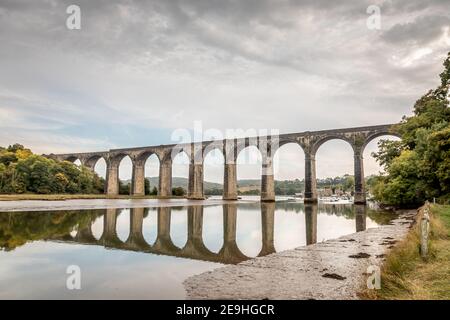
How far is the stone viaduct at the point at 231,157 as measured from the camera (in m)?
42.1

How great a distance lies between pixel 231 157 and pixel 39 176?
29922 millimetres

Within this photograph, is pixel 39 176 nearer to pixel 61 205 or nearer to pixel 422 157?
pixel 61 205

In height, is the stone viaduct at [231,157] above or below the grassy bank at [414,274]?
above

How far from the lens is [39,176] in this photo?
53281 mm

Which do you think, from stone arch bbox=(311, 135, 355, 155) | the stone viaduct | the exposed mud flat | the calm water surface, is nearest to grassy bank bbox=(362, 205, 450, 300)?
the exposed mud flat

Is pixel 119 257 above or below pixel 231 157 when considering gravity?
below

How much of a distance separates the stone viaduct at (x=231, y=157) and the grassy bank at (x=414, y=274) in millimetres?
35054

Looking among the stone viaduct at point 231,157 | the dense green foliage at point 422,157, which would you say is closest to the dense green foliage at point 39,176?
the stone viaduct at point 231,157

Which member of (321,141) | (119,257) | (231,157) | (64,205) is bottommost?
(64,205)

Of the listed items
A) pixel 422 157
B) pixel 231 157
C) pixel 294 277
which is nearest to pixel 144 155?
pixel 231 157

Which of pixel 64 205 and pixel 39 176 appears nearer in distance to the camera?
pixel 64 205

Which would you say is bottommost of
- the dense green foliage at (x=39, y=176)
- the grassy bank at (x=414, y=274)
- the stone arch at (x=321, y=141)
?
the grassy bank at (x=414, y=274)

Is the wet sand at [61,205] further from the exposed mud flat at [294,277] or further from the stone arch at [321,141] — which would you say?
the exposed mud flat at [294,277]

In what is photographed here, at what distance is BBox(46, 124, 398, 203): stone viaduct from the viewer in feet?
138
